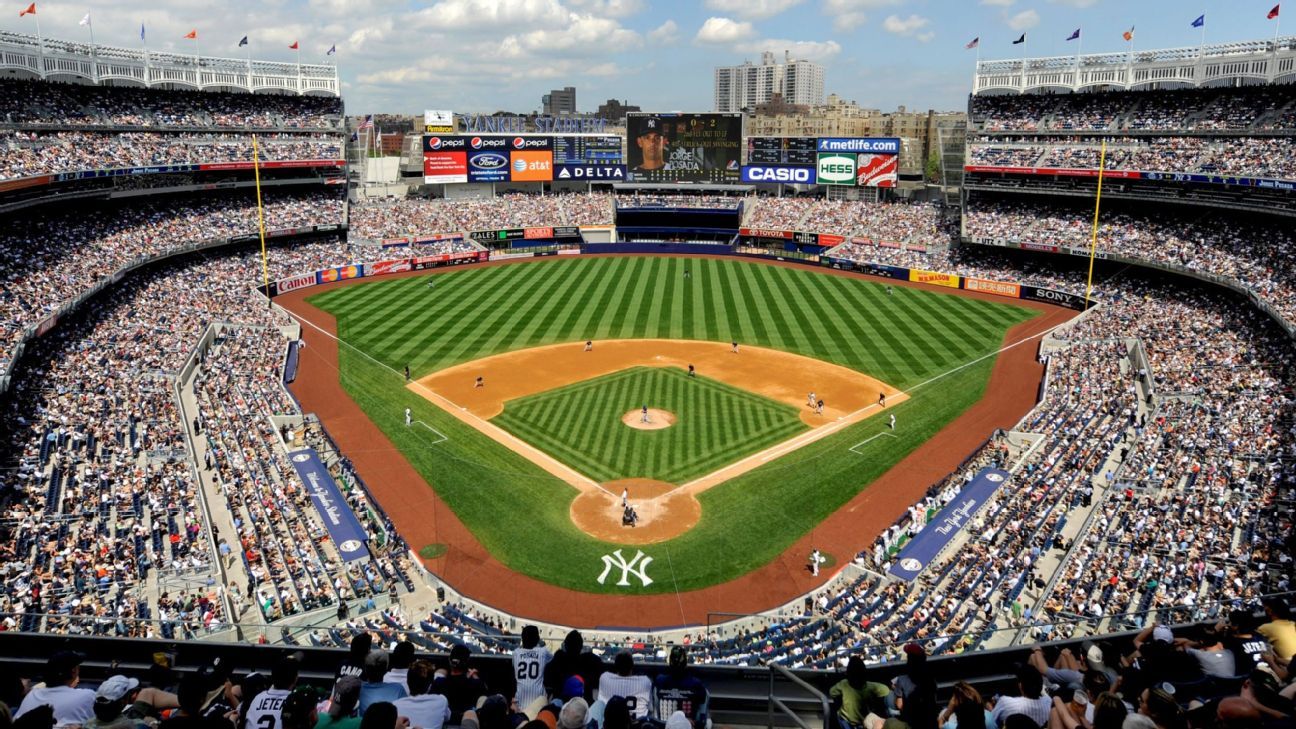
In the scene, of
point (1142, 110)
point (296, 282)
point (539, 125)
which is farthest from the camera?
point (539, 125)

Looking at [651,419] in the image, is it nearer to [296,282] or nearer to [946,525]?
[946,525]

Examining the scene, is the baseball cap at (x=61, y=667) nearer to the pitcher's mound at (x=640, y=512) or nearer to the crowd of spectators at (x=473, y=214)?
the pitcher's mound at (x=640, y=512)

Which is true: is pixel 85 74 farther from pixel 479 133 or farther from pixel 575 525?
pixel 575 525

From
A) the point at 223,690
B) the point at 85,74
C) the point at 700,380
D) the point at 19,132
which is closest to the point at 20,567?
the point at 223,690

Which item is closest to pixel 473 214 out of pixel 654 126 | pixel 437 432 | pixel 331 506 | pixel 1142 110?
pixel 654 126

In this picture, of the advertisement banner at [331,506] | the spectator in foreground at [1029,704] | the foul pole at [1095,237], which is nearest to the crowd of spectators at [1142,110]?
the foul pole at [1095,237]

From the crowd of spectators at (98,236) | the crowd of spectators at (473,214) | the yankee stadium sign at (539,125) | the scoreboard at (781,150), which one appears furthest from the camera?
the yankee stadium sign at (539,125)

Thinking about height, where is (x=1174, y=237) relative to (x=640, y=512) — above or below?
above
